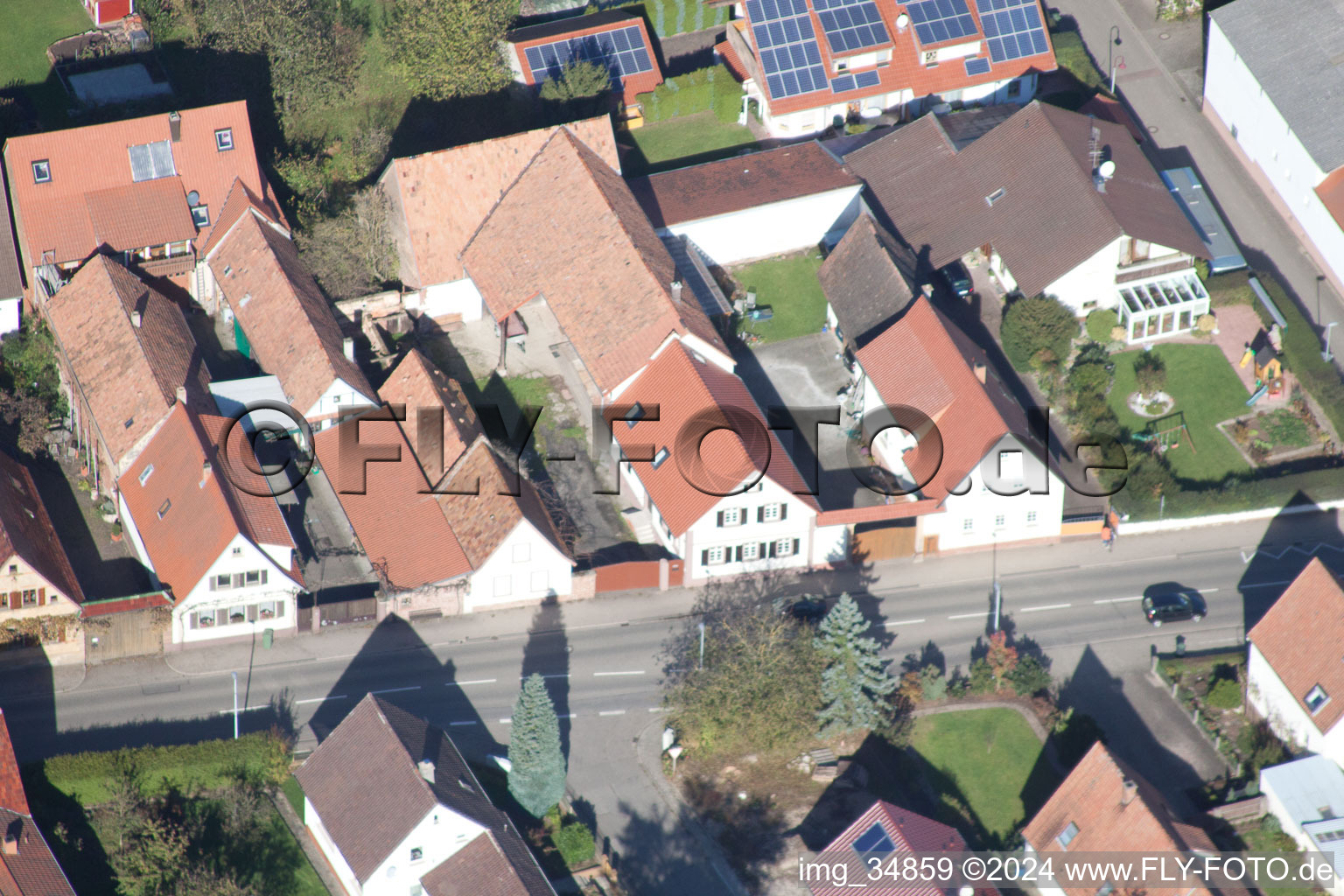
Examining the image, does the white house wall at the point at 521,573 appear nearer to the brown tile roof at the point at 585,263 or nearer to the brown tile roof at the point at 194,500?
the brown tile roof at the point at 194,500

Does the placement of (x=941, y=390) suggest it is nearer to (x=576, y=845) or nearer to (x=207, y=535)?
(x=576, y=845)

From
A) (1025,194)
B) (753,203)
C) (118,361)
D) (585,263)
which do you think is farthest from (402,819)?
(1025,194)

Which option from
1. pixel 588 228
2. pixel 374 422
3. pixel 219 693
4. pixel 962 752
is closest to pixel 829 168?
pixel 588 228

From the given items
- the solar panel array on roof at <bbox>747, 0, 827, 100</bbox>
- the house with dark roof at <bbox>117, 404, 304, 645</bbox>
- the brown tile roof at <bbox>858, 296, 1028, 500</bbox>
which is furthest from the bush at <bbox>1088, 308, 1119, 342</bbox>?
the house with dark roof at <bbox>117, 404, 304, 645</bbox>

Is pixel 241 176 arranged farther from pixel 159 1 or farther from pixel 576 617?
pixel 576 617

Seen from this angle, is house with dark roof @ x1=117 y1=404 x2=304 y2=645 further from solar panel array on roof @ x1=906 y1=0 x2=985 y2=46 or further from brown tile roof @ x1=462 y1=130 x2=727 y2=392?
solar panel array on roof @ x1=906 y1=0 x2=985 y2=46

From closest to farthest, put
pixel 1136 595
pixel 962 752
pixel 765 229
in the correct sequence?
pixel 962 752
pixel 1136 595
pixel 765 229

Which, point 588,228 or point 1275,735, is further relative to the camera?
point 588,228

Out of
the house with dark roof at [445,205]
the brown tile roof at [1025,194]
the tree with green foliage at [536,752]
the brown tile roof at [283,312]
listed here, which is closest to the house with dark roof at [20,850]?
the tree with green foliage at [536,752]
